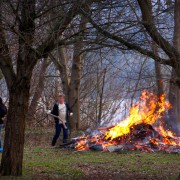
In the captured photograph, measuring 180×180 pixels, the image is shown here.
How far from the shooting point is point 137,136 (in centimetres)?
1600

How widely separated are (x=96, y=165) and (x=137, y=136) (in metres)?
4.00

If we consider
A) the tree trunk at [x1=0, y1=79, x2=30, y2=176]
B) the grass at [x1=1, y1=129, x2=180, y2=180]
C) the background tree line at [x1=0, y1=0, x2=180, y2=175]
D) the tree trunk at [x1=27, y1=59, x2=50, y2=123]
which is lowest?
the grass at [x1=1, y1=129, x2=180, y2=180]

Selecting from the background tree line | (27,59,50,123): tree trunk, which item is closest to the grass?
the background tree line

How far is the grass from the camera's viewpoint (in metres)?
10.5

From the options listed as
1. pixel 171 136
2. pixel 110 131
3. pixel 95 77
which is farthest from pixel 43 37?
pixel 95 77

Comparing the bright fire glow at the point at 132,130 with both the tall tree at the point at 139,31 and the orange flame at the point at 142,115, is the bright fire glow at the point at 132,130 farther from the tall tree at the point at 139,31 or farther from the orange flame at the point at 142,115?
the tall tree at the point at 139,31

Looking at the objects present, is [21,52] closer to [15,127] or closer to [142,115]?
[15,127]

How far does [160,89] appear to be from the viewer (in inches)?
832

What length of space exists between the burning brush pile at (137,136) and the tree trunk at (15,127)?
5.99 metres

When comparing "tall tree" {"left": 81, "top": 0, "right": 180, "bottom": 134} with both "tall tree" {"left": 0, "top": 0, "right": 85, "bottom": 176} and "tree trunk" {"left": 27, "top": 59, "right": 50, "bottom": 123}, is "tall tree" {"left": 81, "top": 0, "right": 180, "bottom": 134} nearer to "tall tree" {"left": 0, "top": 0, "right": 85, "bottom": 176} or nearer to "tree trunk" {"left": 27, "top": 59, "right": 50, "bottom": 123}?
"tall tree" {"left": 0, "top": 0, "right": 85, "bottom": 176}

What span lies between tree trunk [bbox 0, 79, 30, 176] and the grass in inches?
16.3

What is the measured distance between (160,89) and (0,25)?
13139 millimetres

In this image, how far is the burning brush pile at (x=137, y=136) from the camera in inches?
610

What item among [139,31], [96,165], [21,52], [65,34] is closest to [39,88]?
[96,165]
